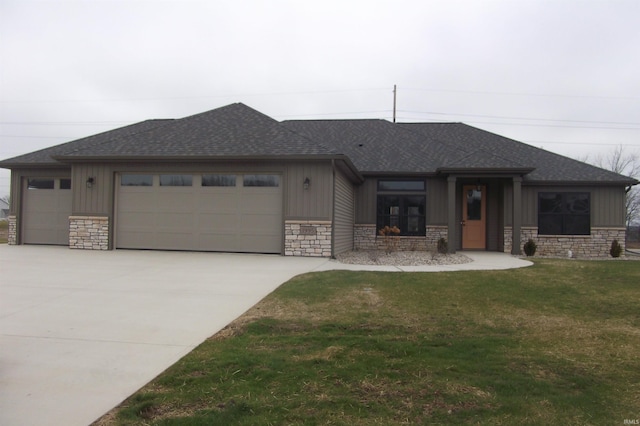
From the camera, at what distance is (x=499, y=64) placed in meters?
16.8

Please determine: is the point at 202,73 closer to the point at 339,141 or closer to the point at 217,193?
the point at 339,141

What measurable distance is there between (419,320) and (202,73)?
59.4 feet

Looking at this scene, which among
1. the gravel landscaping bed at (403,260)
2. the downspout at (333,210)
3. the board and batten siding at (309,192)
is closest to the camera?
the gravel landscaping bed at (403,260)

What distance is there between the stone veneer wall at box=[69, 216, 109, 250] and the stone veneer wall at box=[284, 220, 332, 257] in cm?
598

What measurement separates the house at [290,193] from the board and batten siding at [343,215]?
0.07 m

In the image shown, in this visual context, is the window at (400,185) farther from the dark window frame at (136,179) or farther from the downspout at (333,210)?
the dark window frame at (136,179)

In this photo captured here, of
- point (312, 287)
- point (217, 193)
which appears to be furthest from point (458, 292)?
point (217, 193)

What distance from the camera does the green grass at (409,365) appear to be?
109 inches

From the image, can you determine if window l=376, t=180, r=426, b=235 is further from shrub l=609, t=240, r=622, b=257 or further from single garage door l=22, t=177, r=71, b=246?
single garage door l=22, t=177, r=71, b=246

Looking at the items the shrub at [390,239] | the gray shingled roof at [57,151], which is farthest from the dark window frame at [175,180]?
the shrub at [390,239]

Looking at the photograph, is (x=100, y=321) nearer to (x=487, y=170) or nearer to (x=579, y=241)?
(x=487, y=170)

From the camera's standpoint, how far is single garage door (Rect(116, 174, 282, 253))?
12.5 m

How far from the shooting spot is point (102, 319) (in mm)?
5211

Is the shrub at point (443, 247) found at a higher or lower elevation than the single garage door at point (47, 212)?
lower
